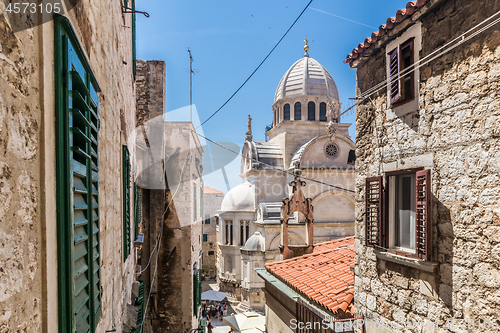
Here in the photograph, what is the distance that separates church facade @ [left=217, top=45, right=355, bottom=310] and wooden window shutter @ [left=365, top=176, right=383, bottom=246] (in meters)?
12.6

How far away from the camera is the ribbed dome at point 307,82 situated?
2364cm

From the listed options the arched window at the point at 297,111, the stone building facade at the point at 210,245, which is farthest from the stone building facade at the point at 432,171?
the stone building facade at the point at 210,245

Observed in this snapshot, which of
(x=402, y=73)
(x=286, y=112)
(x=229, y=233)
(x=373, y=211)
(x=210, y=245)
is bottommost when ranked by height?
(x=210, y=245)

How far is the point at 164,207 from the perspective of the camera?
307 inches

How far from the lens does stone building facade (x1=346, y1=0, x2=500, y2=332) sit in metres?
2.61

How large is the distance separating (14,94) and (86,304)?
3.85 feet

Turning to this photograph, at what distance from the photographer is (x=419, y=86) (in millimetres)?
3289

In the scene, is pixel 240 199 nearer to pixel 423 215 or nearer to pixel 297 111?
pixel 297 111

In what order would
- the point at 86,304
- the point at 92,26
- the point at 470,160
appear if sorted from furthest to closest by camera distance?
1. the point at 470,160
2. the point at 92,26
3. the point at 86,304

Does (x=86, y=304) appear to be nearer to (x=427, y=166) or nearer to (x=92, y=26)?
(x=92, y=26)

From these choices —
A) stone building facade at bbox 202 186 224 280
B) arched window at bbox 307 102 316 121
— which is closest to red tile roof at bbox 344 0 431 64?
arched window at bbox 307 102 316 121

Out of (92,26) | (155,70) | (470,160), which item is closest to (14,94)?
(92,26)

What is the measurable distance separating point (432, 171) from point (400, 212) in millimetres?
654

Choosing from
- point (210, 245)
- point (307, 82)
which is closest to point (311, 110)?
point (307, 82)
